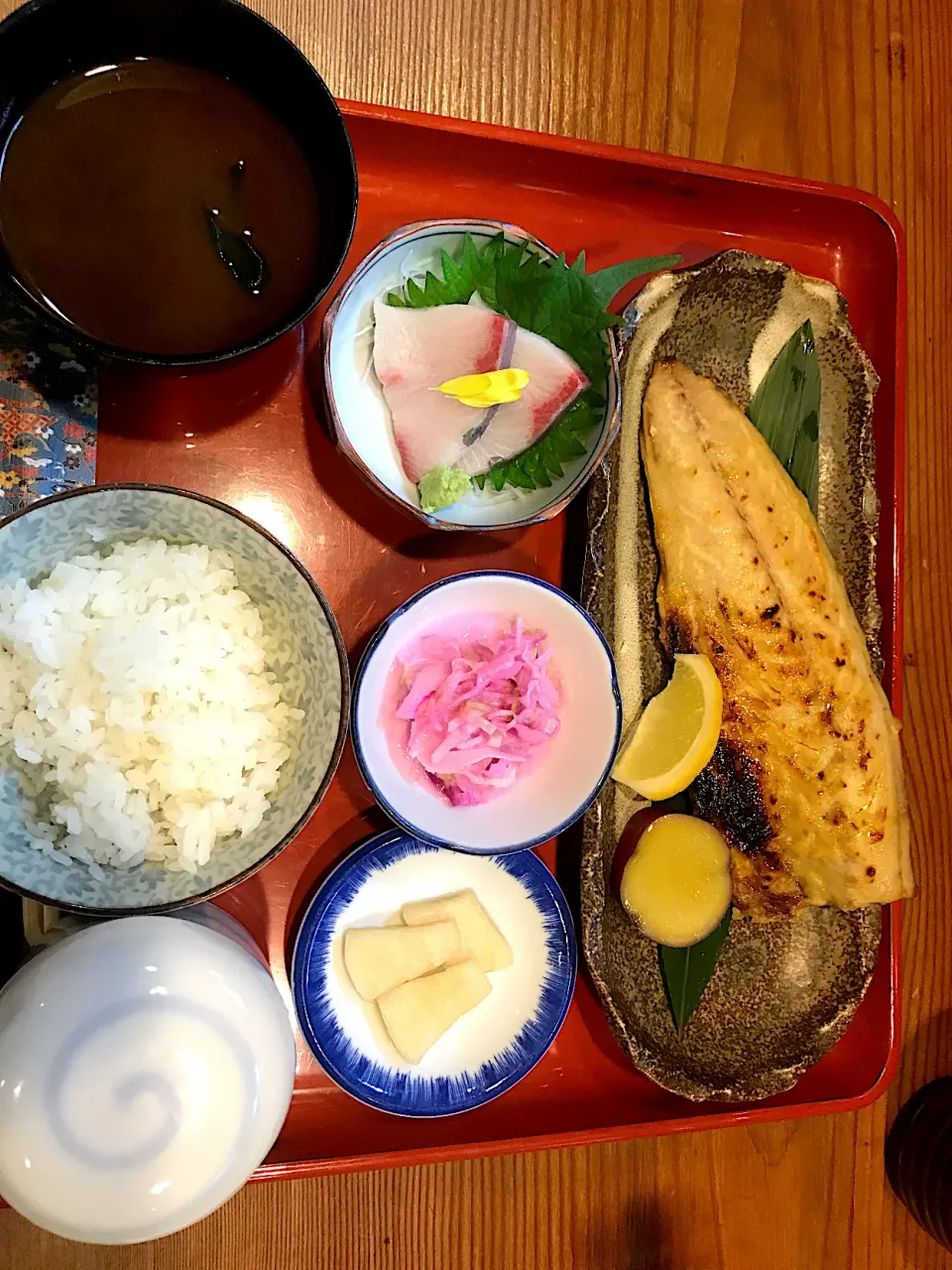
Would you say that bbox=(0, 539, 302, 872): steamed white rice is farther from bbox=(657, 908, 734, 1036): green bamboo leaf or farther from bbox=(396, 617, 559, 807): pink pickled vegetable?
bbox=(657, 908, 734, 1036): green bamboo leaf

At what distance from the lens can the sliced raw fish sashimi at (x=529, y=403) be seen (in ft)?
4.55

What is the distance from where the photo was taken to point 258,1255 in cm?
152

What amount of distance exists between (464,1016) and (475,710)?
21.1 inches

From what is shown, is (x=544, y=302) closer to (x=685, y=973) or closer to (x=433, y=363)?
(x=433, y=363)

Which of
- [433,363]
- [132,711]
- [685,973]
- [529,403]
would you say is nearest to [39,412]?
[132,711]

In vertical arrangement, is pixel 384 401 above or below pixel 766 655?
above

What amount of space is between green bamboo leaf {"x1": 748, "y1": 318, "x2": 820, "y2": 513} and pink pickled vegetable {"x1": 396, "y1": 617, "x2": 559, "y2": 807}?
607 millimetres

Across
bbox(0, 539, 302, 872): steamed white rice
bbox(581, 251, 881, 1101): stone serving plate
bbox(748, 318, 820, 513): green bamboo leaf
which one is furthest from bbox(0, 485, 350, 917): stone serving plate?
bbox(748, 318, 820, 513): green bamboo leaf

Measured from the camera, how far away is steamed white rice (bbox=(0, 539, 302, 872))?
1185mm

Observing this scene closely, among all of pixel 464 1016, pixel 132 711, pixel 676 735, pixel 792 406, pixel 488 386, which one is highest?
pixel 488 386

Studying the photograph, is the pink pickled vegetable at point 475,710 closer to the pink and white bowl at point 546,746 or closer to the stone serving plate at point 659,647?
the pink and white bowl at point 546,746

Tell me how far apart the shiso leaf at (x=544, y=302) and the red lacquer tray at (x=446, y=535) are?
17 centimetres

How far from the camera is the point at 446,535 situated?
1556 mm

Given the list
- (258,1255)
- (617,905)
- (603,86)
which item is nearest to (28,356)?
(603,86)
